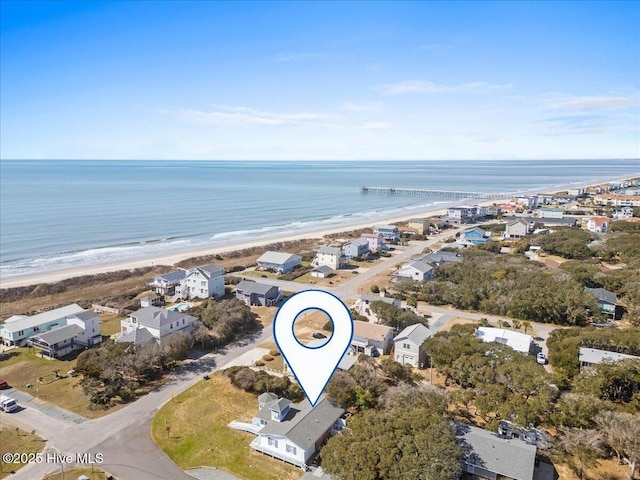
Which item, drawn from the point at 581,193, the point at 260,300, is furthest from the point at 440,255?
the point at 581,193

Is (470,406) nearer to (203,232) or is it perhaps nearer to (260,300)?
(260,300)

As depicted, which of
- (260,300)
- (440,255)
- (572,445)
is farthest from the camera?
(440,255)

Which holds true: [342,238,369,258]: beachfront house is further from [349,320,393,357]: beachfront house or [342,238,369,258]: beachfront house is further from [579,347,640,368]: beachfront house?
[579,347,640,368]: beachfront house

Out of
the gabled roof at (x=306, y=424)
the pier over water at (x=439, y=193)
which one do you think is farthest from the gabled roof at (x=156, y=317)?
the pier over water at (x=439, y=193)

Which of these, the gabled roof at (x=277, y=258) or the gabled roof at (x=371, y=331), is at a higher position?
the gabled roof at (x=277, y=258)

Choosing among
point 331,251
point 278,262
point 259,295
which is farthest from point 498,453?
point 278,262

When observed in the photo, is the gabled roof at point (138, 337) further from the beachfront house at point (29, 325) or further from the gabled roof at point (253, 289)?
the gabled roof at point (253, 289)
